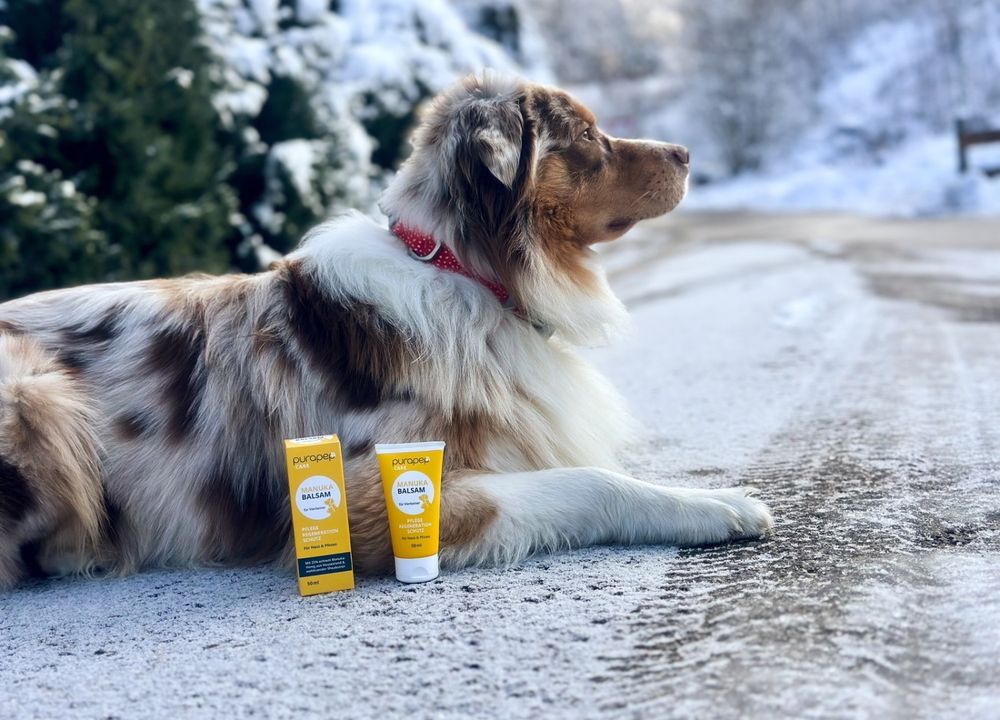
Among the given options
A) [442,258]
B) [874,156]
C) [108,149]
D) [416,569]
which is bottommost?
[416,569]

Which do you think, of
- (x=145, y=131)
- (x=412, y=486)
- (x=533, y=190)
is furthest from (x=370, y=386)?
(x=145, y=131)

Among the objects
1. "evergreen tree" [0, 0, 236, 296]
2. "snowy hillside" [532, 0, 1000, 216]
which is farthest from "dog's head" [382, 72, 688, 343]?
"snowy hillside" [532, 0, 1000, 216]

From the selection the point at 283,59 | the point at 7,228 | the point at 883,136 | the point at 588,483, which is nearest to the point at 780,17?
the point at 883,136

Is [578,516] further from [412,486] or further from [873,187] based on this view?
[873,187]

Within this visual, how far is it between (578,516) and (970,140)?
2248 centimetres

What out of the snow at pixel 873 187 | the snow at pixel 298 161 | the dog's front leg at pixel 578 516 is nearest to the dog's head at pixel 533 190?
the dog's front leg at pixel 578 516

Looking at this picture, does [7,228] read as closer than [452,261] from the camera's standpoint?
No

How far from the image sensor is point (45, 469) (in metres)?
3.07

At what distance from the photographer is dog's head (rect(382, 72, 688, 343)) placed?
11.3ft

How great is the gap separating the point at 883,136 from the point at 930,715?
36.0m

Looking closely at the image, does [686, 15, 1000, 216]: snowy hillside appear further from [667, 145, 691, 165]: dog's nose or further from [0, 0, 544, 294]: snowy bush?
[667, 145, 691, 165]: dog's nose

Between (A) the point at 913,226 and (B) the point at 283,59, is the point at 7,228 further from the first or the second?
(A) the point at 913,226

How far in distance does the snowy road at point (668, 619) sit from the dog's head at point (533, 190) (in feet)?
2.80

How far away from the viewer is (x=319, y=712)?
2055 mm
